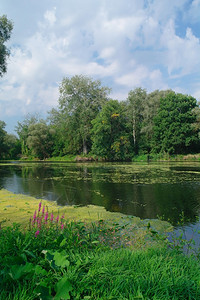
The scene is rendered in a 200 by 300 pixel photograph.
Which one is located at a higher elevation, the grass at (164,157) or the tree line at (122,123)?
the tree line at (122,123)

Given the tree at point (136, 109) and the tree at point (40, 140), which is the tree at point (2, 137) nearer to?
the tree at point (40, 140)

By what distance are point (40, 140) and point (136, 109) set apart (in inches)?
915

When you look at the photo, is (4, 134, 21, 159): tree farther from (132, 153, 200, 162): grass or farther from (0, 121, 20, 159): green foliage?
(132, 153, 200, 162): grass

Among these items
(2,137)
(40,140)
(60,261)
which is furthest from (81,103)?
(60,261)

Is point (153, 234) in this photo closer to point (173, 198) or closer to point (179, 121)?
point (173, 198)

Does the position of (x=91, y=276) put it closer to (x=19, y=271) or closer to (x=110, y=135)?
(x=19, y=271)

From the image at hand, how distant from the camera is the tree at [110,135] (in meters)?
36.2

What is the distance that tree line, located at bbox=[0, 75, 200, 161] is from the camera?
121ft

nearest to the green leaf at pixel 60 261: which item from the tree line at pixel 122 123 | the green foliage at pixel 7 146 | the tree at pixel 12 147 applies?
the tree line at pixel 122 123

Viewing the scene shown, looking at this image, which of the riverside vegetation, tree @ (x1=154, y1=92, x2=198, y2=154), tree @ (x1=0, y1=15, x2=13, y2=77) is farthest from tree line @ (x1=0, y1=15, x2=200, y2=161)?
the riverside vegetation

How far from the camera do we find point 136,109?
4206 centimetres

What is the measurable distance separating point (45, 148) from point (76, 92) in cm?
1742

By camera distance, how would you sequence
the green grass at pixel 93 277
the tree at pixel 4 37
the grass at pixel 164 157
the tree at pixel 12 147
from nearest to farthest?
the green grass at pixel 93 277, the tree at pixel 4 37, the grass at pixel 164 157, the tree at pixel 12 147

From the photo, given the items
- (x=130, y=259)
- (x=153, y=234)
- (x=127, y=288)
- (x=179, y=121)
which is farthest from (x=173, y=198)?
(x=179, y=121)
